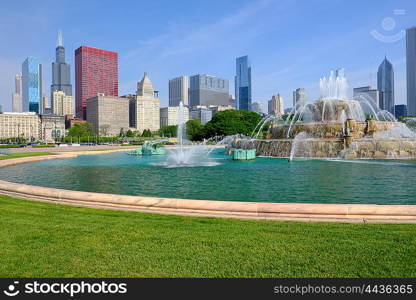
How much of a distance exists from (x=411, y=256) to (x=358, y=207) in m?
2.19

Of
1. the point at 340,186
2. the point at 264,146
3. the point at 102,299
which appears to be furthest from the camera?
the point at 264,146

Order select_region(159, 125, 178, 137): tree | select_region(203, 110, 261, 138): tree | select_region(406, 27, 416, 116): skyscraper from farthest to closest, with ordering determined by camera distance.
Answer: select_region(159, 125, 178, 137): tree
select_region(203, 110, 261, 138): tree
select_region(406, 27, 416, 116): skyscraper

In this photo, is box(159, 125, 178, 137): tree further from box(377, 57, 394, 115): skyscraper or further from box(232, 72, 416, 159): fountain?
box(232, 72, 416, 159): fountain

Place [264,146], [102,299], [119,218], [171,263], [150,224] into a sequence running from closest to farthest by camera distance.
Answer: [102,299], [171,263], [150,224], [119,218], [264,146]

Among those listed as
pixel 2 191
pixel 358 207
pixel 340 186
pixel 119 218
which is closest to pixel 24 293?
pixel 119 218

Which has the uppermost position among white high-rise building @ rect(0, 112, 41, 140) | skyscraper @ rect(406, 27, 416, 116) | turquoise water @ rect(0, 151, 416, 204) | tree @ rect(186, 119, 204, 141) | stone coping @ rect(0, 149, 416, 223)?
skyscraper @ rect(406, 27, 416, 116)

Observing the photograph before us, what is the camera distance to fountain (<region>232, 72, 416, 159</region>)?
82.4ft

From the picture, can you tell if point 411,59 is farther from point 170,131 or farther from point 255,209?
Answer: point 170,131

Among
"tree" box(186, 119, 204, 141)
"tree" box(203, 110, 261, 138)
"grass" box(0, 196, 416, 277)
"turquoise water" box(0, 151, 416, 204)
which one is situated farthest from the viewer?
"tree" box(186, 119, 204, 141)

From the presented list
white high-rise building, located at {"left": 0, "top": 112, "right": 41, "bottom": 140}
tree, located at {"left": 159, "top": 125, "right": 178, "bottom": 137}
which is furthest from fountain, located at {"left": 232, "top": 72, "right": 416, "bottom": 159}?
white high-rise building, located at {"left": 0, "top": 112, "right": 41, "bottom": 140}

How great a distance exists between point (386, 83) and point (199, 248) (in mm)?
131525

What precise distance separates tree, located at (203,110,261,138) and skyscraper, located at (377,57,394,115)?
173 feet

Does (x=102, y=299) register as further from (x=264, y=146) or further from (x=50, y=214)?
(x=264, y=146)

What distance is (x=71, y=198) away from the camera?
29.6 ft
